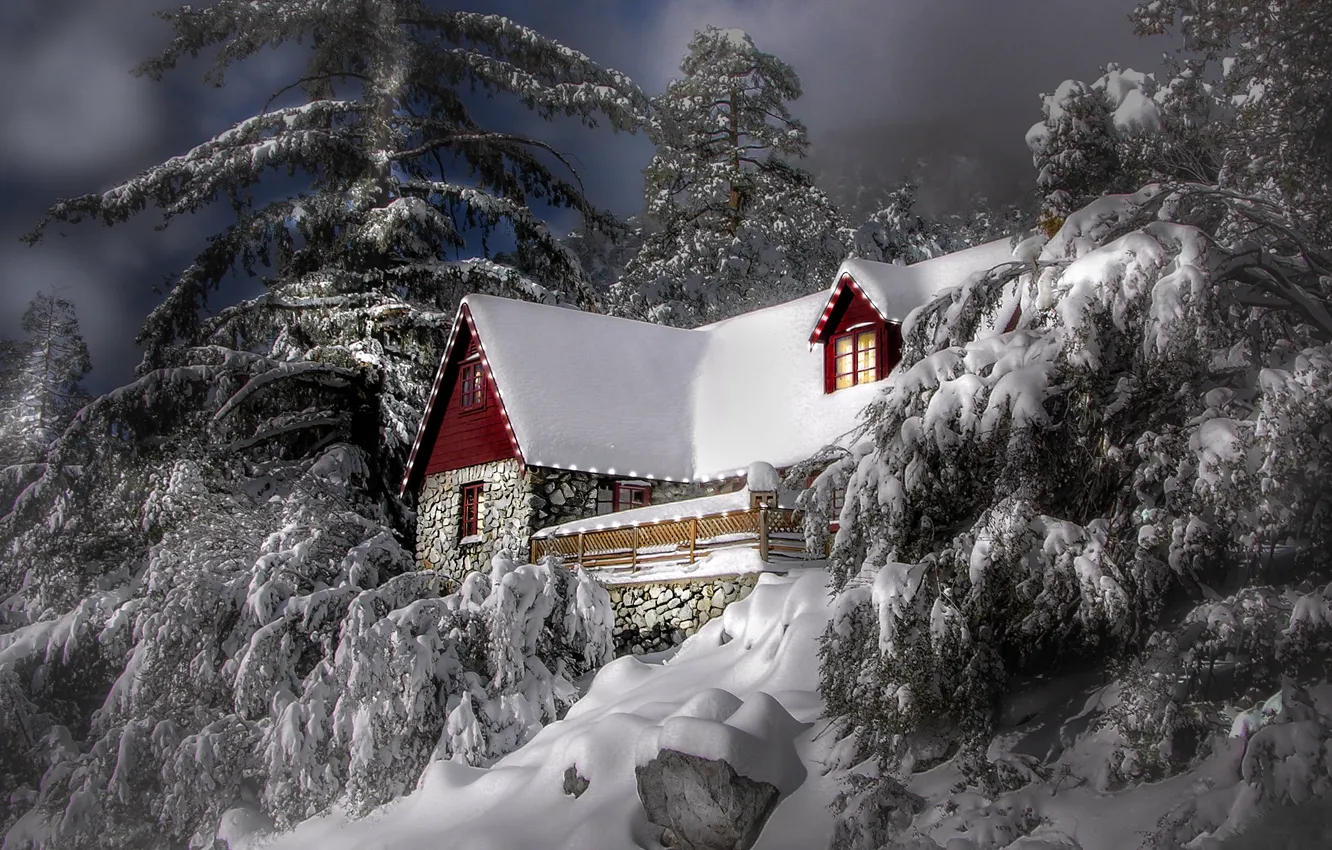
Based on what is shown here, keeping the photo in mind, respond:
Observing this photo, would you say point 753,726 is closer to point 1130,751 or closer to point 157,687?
point 1130,751

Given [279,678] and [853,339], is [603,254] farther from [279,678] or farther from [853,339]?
[279,678]

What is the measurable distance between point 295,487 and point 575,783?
32.2ft

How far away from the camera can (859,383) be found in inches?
648

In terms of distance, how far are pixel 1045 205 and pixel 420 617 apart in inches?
321

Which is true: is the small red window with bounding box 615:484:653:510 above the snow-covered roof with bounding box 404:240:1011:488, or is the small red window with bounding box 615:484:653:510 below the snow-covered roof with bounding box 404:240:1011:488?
below

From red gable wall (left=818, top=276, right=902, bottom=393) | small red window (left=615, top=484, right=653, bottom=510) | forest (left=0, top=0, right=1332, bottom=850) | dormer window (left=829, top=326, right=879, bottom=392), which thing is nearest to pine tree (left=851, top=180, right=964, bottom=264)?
forest (left=0, top=0, right=1332, bottom=850)

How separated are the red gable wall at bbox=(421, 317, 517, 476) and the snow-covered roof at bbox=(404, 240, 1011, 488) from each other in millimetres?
399

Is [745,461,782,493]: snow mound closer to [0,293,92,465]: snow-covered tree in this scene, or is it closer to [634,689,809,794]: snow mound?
[634,689,809,794]: snow mound

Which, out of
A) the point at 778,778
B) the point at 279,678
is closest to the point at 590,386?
the point at 279,678

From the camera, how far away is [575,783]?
9.43 meters

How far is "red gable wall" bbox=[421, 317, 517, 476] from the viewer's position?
18.1 metres

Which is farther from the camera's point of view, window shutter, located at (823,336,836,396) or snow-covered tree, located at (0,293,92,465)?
snow-covered tree, located at (0,293,92,465)

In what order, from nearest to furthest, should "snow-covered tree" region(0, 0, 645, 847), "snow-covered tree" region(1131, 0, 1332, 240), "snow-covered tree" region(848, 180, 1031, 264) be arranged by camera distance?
"snow-covered tree" region(1131, 0, 1332, 240), "snow-covered tree" region(0, 0, 645, 847), "snow-covered tree" region(848, 180, 1031, 264)

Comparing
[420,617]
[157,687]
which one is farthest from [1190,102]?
[157,687]
